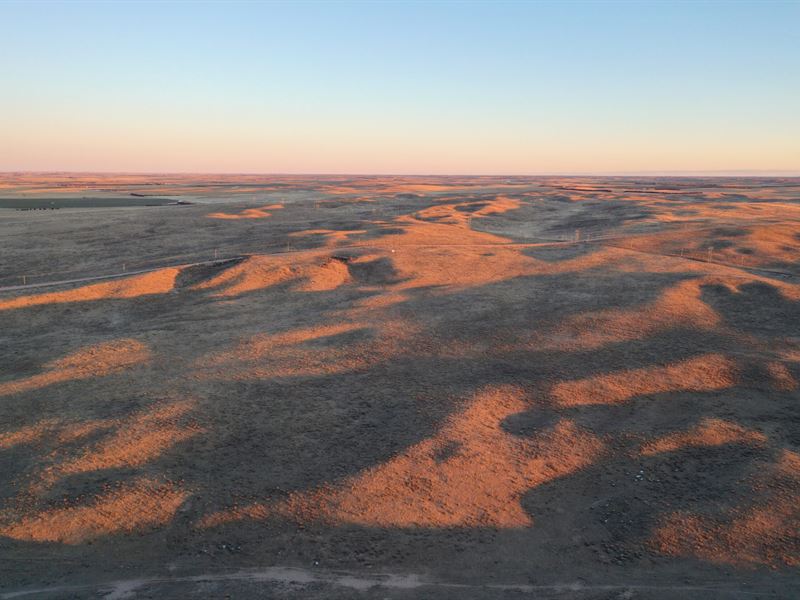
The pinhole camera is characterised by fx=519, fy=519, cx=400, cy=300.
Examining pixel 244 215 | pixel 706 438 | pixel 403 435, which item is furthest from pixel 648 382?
pixel 244 215

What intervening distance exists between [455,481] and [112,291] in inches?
1223

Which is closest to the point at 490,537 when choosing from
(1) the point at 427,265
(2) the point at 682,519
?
(2) the point at 682,519

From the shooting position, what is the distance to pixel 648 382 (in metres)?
23.2

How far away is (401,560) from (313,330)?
57.9ft

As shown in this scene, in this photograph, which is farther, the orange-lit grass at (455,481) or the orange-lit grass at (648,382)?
the orange-lit grass at (648,382)

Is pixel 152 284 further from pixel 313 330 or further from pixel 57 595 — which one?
pixel 57 595

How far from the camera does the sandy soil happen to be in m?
13.4

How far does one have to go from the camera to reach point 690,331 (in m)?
28.9

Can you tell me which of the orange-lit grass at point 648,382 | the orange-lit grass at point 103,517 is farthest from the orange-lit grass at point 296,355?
the orange-lit grass at point 648,382

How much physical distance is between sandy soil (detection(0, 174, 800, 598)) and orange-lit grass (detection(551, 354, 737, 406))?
0.14 m

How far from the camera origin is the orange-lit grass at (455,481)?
15.1 meters

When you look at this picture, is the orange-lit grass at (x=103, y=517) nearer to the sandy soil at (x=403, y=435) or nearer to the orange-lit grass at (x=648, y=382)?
the sandy soil at (x=403, y=435)

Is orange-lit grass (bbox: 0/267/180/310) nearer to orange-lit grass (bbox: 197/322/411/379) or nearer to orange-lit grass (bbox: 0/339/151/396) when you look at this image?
orange-lit grass (bbox: 0/339/151/396)

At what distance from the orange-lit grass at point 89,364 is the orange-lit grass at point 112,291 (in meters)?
10.2
